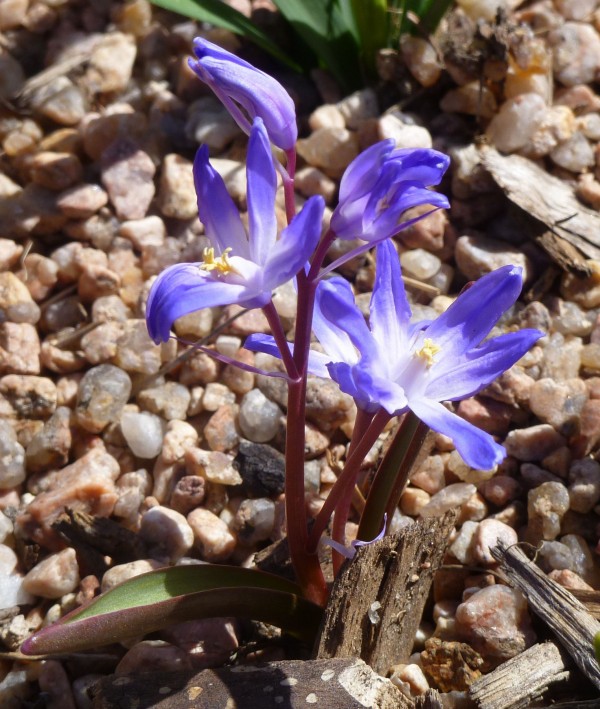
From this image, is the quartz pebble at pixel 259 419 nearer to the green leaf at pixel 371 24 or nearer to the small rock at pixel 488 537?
the small rock at pixel 488 537

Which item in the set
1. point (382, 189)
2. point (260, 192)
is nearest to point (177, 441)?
point (260, 192)

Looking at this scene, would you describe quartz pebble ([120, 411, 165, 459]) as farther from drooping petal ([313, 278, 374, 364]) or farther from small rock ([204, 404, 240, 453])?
drooping petal ([313, 278, 374, 364])

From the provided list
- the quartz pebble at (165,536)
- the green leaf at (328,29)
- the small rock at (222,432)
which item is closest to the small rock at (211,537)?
the quartz pebble at (165,536)

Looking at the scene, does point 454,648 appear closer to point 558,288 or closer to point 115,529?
point 115,529

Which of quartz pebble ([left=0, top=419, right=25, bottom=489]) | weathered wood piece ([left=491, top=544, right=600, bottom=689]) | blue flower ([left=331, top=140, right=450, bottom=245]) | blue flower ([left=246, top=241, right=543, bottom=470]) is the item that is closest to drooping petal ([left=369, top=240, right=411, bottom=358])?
blue flower ([left=246, top=241, right=543, bottom=470])

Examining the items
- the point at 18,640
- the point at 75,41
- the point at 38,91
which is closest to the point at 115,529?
the point at 18,640

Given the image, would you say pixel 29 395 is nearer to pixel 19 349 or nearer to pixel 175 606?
pixel 19 349
